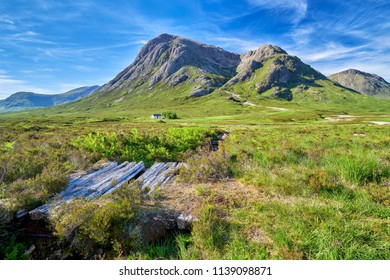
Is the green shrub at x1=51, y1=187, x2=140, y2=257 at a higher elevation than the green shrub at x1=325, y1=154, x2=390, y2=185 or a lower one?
lower

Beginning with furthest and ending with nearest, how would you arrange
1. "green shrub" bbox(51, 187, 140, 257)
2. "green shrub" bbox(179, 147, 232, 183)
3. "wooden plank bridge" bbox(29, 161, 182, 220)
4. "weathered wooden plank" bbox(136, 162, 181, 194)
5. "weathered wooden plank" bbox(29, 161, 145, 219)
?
"green shrub" bbox(179, 147, 232, 183) → "weathered wooden plank" bbox(136, 162, 181, 194) → "wooden plank bridge" bbox(29, 161, 182, 220) → "weathered wooden plank" bbox(29, 161, 145, 219) → "green shrub" bbox(51, 187, 140, 257)

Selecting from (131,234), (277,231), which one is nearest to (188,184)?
(131,234)

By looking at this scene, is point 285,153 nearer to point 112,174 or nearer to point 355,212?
point 355,212

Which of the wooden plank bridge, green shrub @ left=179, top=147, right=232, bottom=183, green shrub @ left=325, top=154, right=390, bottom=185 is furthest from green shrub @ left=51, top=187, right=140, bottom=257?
green shrub @ left=325, top=154, right=390, bottom=185

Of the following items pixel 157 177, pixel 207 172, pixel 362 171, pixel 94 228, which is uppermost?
pixel 362 171

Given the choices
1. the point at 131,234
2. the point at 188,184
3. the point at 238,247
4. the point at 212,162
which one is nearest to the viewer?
the point at 238,247

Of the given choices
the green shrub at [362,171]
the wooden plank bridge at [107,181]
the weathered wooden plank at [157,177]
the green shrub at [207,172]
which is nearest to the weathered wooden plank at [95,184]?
the wooden plank bridge at [107,181]

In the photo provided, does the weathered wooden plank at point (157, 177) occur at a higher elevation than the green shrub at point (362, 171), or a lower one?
lower

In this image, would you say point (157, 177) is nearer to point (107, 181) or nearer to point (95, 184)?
point (107, 181)

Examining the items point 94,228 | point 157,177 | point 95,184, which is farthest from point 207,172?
point 94,228

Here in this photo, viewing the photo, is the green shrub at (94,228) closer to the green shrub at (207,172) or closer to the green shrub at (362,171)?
the green shrub at (207,172)

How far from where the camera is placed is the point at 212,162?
855cm

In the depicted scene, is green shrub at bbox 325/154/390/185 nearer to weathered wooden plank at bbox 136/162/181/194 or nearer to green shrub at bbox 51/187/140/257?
weathered wooden plank at bbox 136/162/181/194
